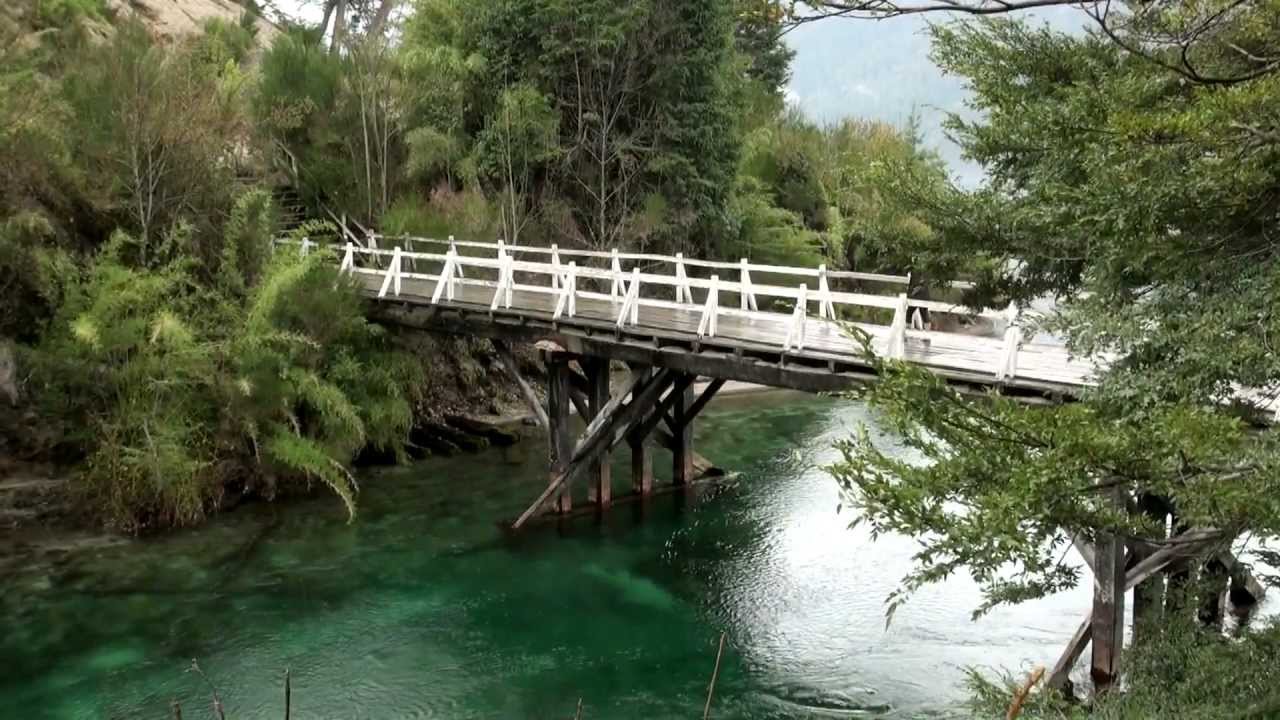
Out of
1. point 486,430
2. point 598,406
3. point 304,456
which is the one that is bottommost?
point 486,430

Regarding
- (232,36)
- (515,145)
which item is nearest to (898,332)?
(515,145)

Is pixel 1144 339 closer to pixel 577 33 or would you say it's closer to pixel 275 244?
pixel 275 244

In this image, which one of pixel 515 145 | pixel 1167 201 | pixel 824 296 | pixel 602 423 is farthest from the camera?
pixel 515 145

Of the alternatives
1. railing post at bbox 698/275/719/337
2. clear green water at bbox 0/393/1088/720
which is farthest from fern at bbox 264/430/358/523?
railing post at bbox 698/275/719/337

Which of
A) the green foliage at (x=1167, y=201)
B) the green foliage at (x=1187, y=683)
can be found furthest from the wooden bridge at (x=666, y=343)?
the green foliage at (x=1187, y=683)

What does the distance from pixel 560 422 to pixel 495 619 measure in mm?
3992

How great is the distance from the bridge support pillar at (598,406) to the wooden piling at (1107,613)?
7.67m

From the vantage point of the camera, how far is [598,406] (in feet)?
49.0

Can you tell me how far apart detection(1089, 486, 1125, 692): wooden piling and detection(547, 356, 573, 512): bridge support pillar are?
7701 millimetres

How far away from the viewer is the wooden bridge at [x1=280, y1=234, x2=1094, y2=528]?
10102mm

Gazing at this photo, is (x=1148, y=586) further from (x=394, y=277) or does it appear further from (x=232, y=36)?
(x=232, y=36)

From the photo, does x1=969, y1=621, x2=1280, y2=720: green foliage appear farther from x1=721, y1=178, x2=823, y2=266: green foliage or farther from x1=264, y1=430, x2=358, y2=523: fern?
x1=721, y1=178, x2=823, y2=266: green foliage

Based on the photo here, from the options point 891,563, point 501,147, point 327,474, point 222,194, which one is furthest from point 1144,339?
point 501,147

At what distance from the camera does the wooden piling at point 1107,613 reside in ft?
27.0
